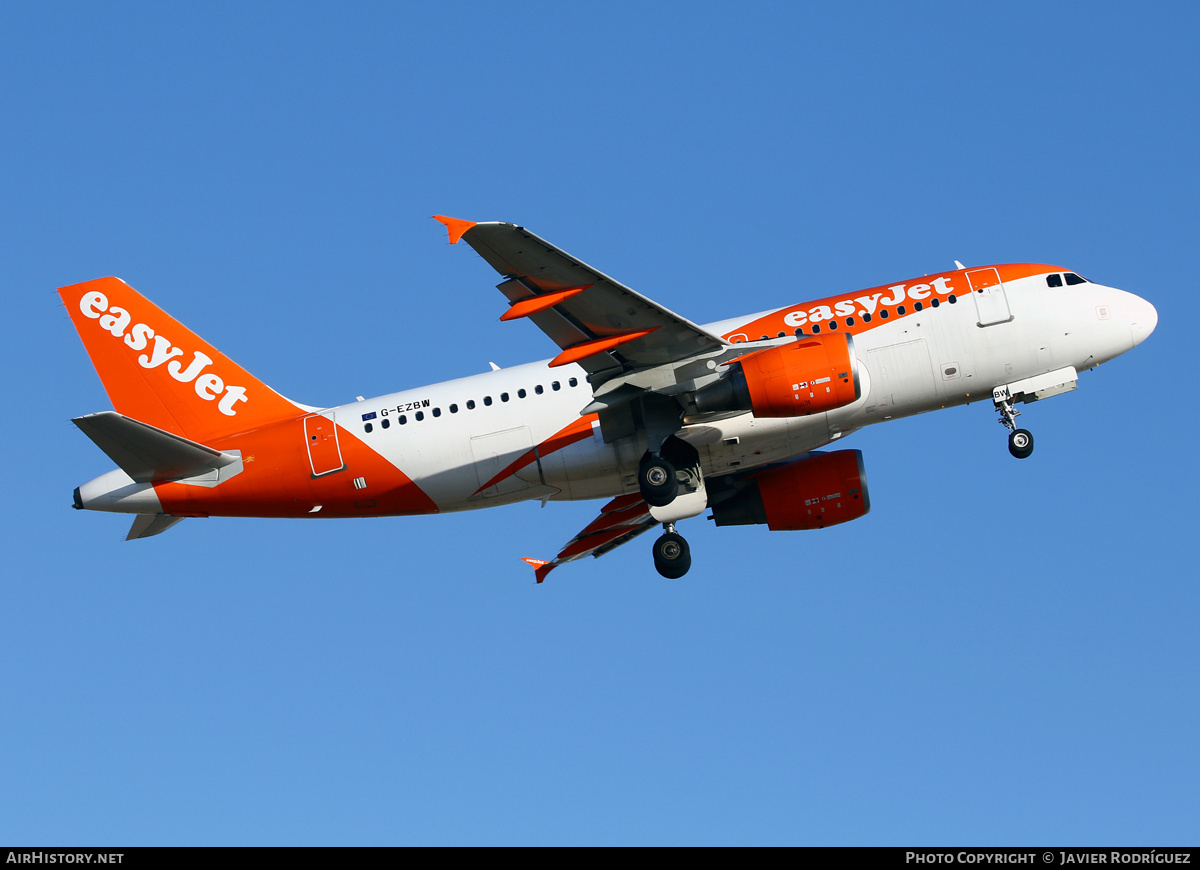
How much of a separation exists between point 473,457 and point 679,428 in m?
5.77

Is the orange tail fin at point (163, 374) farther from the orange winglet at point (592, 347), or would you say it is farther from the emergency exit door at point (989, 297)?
the emergency exit door at point (989, 297)

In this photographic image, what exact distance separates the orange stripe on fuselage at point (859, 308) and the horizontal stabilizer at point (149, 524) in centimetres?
1660

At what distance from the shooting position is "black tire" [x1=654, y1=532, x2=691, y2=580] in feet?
117

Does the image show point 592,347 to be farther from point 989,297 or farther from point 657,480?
point 989,297

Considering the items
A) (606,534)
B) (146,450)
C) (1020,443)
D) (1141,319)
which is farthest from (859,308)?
(146,450)

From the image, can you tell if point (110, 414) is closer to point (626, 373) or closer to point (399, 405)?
point (399, 405)

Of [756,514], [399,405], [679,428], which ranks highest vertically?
[399,405]

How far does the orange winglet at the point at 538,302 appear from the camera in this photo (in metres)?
29.1

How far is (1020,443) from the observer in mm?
35156

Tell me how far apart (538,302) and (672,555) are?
32.4 ft

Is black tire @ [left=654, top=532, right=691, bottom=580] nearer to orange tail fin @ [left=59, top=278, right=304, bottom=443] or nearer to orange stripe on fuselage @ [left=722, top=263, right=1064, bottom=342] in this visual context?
orange stripe on fuselage @ [left=722, top=263, right=1064, bottom=342]
